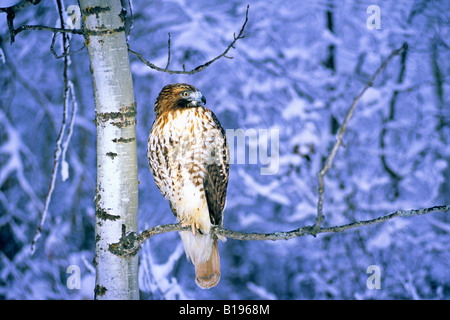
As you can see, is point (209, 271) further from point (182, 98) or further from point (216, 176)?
point (182, 98)

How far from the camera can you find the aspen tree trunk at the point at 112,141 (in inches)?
39.1

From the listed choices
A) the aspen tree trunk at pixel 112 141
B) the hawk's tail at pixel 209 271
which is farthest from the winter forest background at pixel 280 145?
the aspen tree trunk at pixel 112 141

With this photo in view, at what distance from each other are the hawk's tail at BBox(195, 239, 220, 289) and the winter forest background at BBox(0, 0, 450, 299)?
218 millimetres

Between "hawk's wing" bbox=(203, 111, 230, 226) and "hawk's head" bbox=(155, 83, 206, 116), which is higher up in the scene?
"hawk's head" bbox=(155, 83, 206, 116)

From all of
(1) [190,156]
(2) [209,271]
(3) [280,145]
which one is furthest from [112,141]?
(3) [280,145]

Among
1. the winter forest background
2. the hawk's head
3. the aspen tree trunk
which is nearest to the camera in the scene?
the aspen tree trunk

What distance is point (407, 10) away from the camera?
4.79ft

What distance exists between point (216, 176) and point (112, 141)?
0.33 meters

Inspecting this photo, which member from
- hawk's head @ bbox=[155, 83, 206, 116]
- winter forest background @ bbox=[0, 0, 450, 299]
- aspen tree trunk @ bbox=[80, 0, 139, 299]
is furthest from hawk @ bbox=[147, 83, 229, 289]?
winter forest background @ bbox=[0, 0, 450, 299]

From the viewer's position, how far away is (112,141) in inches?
39.6

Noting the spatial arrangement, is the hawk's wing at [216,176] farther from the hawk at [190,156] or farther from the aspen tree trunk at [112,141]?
the aspen tree trunk at [112,141]

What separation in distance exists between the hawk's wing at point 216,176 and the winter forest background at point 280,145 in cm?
28

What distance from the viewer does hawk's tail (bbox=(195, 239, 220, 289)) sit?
1.28 meters

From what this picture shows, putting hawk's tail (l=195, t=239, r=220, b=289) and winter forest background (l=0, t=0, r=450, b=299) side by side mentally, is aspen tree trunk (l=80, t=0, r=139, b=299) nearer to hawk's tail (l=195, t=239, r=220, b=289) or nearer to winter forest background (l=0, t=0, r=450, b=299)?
hawk's tail (l=195, t=239, r=220, b=289)
